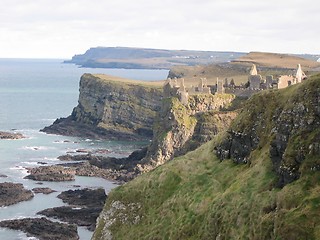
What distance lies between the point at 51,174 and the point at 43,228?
40564mm

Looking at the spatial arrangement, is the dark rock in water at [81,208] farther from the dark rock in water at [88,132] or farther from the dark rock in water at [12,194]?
the dark rock in water at [88,132]

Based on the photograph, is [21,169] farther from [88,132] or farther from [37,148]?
[88,132]

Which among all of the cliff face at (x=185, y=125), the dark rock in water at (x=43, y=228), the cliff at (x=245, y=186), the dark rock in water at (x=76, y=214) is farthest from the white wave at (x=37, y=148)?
the cliff at (x=245, y=186)

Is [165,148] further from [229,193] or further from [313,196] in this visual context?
[313,196]

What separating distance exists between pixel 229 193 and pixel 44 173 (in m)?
Result: 86.0

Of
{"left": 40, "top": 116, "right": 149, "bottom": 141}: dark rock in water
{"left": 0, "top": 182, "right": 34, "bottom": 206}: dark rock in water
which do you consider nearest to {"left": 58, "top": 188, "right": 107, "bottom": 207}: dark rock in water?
{"left": 0, "top": 182, "right": 34, "bottom": 206}: dark rock in water

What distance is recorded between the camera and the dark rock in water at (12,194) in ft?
343

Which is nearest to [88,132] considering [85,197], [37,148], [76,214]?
[37,148]

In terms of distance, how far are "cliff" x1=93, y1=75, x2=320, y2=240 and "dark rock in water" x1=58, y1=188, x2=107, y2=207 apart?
4503 cm

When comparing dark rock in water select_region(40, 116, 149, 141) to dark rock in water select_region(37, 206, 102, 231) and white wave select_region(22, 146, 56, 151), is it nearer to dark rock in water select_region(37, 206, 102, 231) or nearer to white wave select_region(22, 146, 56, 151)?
white wave select_region(22, 146, 56, 151)

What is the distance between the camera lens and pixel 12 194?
108 m

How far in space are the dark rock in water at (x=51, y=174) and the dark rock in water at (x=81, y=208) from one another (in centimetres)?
1273

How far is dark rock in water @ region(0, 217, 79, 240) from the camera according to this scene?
85125mm

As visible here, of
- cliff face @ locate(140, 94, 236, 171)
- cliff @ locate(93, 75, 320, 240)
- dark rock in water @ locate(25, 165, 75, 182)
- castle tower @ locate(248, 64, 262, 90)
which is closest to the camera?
cliff @ locate(93, 75, 320, 240)
